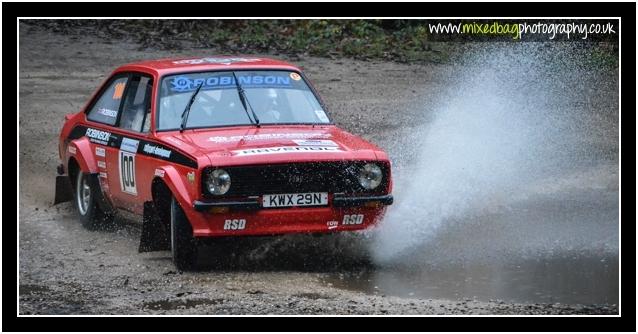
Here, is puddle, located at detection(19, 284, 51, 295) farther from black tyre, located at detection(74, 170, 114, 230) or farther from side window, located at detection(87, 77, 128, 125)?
side window, located at detection(87, 77, 128, 125)

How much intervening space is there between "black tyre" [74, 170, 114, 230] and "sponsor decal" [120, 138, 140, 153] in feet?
2.20

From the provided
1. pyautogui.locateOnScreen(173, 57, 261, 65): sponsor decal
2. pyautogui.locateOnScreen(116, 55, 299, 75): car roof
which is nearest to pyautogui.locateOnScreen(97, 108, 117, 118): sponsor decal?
pyautogui.locateOnScreen(116, 55, 299, 75): car roof

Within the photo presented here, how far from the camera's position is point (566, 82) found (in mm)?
17812

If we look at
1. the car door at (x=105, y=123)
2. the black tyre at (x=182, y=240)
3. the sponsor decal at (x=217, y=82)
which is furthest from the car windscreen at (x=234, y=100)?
the black tyre at (x=182, y=240)

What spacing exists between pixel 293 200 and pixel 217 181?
1.86 ft

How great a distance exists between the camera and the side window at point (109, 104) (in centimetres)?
1020

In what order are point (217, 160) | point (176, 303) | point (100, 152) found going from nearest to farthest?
point (176, 303), point (217, 160), point (100, 152)

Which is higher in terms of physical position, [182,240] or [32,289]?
[182,240]

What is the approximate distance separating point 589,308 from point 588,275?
1.12m

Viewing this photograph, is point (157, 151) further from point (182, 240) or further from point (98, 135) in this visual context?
point (98, 135)

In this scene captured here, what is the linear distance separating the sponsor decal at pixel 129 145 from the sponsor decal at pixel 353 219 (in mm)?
1998

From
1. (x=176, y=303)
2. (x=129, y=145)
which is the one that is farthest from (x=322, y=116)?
(x=176, y=303)

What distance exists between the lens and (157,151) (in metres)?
8.95

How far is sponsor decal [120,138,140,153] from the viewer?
9383 mm
